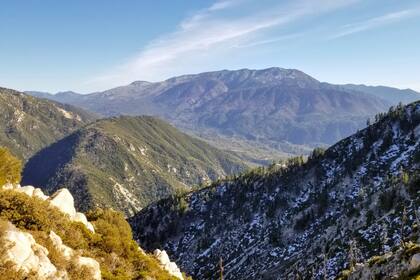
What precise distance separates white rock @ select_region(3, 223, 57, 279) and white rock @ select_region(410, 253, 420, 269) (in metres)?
Answer: 33.6

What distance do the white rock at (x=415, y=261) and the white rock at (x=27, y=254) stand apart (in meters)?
33.6

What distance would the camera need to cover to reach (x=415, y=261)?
4353 centimetres

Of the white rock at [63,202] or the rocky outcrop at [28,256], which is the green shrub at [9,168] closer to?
the white rock at [63,202]

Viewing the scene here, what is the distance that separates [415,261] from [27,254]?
118 feet

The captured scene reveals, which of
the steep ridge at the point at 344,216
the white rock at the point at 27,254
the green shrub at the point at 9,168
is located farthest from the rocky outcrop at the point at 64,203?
the steep ridge at the point at 344,216

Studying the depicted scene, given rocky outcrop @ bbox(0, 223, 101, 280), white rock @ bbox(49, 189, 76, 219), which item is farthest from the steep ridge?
rocky outcrop @ bbox(0, 223, 101, 280)

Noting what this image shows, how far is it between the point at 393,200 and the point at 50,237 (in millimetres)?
109815

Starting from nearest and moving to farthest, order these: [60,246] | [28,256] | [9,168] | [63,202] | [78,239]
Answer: [28,256]
[60,246]
[78,239]
[63,202]
[9,168]

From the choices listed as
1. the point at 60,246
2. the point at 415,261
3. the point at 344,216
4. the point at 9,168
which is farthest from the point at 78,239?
the point at 344,216

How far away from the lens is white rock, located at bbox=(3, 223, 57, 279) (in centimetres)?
2902

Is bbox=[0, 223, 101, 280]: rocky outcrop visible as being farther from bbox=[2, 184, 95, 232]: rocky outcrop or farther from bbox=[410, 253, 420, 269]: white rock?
bbox=[410, 253, 420, 269]: white rock

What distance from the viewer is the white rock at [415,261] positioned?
42.9m

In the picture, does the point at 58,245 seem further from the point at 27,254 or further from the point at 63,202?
the point at 63,202

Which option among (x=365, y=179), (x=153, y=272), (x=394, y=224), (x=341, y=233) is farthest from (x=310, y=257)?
(x=153, y=272)
